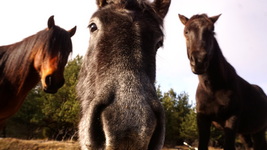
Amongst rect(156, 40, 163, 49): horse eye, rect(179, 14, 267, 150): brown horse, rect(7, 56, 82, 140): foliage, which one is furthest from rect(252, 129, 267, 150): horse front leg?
rect(7, 56, 82, 140): foliage

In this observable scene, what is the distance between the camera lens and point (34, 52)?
20.6ft

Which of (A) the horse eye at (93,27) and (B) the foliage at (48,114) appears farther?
(B) the foliage at (48,114)

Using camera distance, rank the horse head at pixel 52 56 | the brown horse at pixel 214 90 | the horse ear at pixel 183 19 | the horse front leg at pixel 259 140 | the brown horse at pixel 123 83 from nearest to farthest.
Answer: the brown horse at pixel 123 83 → the brown horse at pixel 214 90 → the horse head at pixel 52 56 → the horse ear at pixel 183 19 → the horse front leg at pixel 259 140

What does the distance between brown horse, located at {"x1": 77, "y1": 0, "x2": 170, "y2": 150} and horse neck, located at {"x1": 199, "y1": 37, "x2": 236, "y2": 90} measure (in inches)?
115

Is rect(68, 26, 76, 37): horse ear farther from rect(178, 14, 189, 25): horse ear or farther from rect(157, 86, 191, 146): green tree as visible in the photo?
rect(157, 86, 191, 146): green tree

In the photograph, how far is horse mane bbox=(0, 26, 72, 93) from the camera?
6.07m

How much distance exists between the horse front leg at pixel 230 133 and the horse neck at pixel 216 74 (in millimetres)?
795

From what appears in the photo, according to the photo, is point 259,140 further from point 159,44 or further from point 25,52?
point 25,52

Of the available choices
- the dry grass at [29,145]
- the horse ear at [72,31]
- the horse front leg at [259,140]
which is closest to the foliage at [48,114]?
the dry grass at [29,145]

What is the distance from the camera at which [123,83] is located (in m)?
2.34

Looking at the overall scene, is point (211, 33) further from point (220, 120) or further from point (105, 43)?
point (105, 43)

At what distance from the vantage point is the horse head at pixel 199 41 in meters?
5.29

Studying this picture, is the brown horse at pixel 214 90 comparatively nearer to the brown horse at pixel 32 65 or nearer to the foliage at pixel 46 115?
the brown horse at pixel 32 65

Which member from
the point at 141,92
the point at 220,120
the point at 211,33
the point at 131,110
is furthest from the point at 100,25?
the point at 220,120
